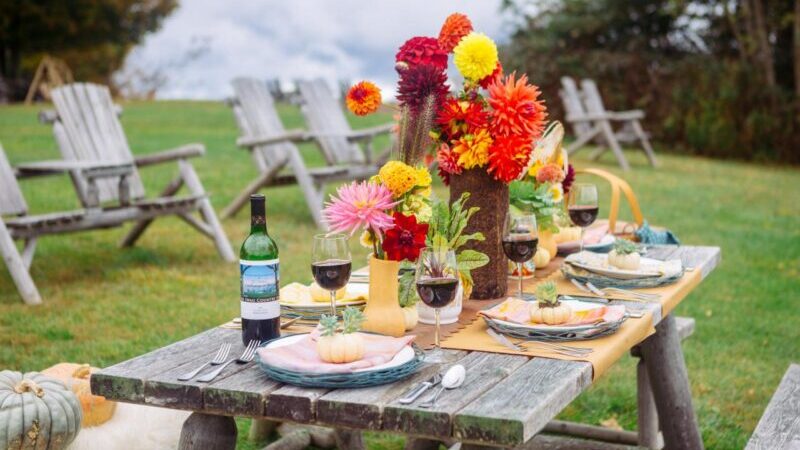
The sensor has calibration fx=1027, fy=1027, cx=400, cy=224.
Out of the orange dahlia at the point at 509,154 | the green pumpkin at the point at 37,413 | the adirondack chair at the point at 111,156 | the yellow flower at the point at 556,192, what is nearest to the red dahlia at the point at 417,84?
the orange dahlia at the point at 509,154

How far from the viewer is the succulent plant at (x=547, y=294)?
238cm

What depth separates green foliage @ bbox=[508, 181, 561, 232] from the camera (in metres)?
3.20

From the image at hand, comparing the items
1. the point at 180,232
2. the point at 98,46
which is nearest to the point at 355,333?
the point at 180,232

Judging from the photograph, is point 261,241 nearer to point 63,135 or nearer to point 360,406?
point 360,406

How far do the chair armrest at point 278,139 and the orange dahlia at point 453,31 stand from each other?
507 cm

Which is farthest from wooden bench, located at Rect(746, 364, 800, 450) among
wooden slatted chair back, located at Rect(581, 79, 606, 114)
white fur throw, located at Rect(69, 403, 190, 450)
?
wooden slatted chair back, located at Rect(581, 79, 606, 114)

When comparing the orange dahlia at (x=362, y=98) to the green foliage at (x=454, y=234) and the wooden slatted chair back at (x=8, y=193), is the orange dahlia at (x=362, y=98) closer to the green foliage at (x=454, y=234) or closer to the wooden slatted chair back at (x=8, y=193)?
the green foliage at (x=454, y=234)

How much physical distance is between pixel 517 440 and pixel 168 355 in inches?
33.4

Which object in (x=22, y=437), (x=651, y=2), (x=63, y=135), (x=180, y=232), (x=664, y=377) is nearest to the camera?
(x=22, y=437)

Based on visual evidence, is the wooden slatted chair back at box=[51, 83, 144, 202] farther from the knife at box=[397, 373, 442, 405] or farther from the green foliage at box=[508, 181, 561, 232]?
the knife at box=[397, 373, 442, 405]

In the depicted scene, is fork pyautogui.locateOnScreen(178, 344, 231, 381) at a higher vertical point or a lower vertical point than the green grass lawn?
higher

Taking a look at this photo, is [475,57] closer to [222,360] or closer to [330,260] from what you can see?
[330,260]

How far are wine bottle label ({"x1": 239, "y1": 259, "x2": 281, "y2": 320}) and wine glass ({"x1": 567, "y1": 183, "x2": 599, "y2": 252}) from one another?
1.33 m

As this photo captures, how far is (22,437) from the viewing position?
2910 mm
